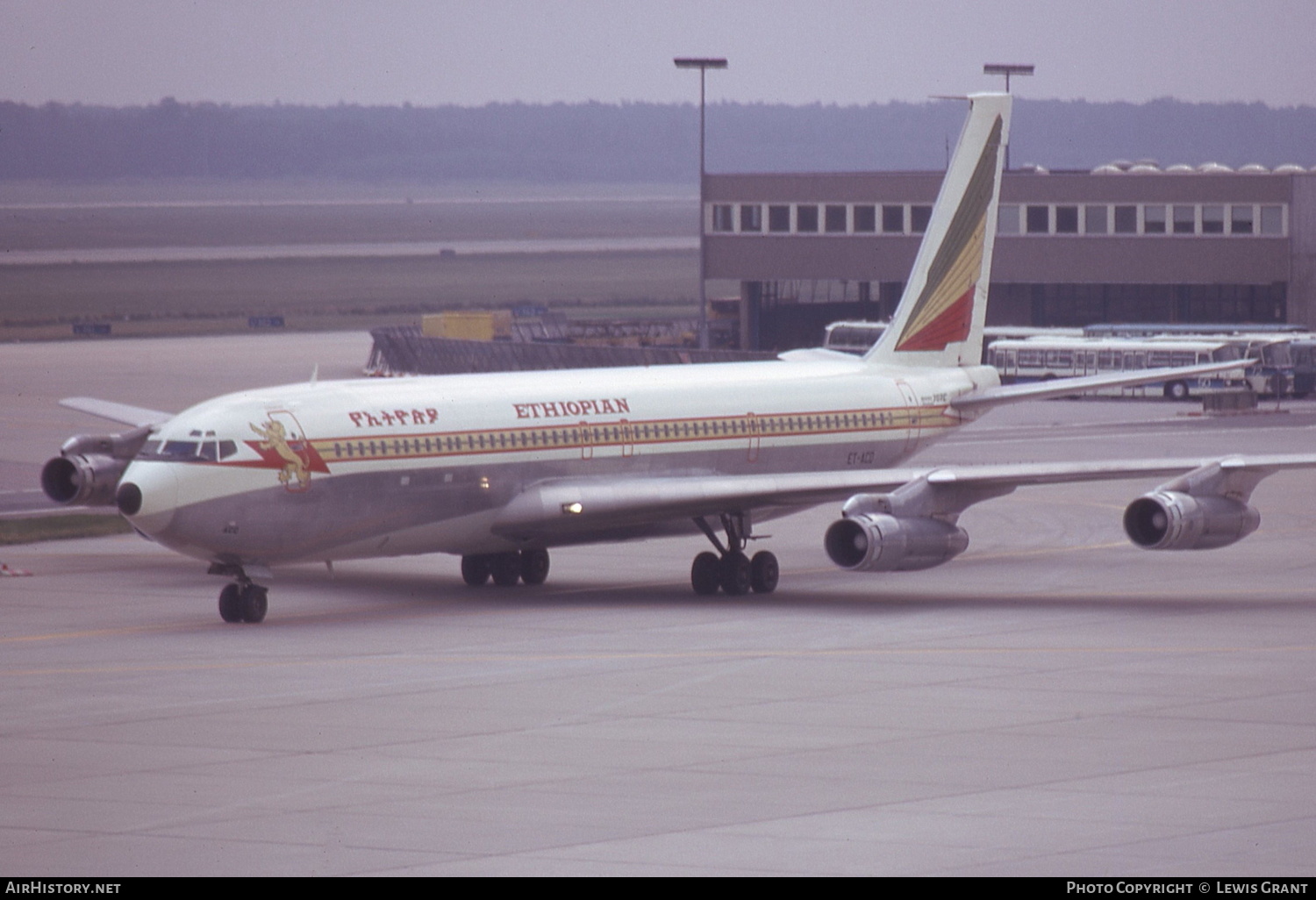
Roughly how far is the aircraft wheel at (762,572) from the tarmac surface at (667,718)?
2.57 ft

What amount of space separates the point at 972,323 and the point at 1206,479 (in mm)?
10843

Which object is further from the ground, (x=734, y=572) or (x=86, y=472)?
(x=86, y=472)

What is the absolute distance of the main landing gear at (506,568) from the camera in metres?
43.4

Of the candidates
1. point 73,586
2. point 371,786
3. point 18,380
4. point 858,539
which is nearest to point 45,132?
point 18,380

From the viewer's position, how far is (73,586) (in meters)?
43.9

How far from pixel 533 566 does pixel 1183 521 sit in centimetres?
1360

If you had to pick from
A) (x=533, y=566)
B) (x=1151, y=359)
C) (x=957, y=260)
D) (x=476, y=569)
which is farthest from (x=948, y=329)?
(x=1151, y=359)

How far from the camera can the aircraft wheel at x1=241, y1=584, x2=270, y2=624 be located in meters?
38.1

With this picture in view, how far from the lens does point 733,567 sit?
1645 inches

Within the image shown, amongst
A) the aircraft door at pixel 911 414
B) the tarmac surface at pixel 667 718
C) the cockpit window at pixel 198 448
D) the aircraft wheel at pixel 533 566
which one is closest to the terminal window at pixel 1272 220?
the tarmac surface at pixel 667 718

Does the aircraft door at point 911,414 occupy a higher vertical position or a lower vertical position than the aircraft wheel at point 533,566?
higher

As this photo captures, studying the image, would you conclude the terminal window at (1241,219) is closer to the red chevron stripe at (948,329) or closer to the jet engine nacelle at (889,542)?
the red chevron stripe at (948,329)

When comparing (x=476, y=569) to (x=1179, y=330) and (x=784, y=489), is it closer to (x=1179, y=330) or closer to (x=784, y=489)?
(x=784, y=489)

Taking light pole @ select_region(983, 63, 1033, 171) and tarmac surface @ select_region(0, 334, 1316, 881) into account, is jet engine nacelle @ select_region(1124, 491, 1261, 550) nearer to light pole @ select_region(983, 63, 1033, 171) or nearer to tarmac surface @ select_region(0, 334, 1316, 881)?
tarmac surface @ select_region(0, 334, 1316, 881)
